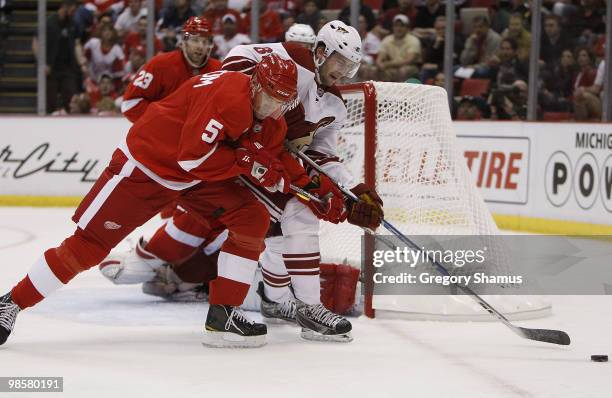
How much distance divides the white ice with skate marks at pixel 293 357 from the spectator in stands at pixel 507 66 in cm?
360

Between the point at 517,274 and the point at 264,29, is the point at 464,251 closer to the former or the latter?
the point at 517,274

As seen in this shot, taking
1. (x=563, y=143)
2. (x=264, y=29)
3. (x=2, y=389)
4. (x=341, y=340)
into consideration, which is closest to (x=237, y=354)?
(x=341, y=340)

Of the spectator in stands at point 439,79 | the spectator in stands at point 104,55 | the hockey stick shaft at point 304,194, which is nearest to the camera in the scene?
the hockey stick shaft at point 304,194

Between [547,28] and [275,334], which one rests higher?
[547,28]

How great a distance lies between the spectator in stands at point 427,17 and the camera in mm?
8625

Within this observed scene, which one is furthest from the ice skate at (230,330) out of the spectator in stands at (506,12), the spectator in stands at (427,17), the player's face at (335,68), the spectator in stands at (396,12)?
the spectator in stands at (396,12)

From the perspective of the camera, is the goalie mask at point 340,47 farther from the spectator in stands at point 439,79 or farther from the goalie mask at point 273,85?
the spectator in stands at point 439,79

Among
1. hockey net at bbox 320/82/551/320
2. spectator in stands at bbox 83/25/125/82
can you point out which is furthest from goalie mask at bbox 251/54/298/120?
spectator in stands at bbox 83/25/125/82

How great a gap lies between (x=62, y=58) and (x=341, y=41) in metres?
6.23

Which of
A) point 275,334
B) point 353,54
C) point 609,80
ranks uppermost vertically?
point 353,54

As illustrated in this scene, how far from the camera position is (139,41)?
30.8 feet

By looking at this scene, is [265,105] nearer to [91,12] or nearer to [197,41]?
[197,41]

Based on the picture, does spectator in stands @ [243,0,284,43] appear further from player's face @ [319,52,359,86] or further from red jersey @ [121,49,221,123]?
player's face @ [319,52,359,86]

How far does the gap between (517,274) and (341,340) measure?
105 cm
